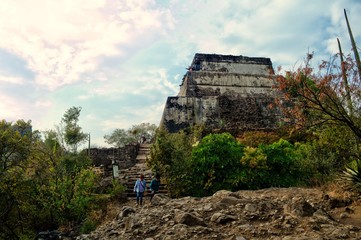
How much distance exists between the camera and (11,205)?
10383 millimetres

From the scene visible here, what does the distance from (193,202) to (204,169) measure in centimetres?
376

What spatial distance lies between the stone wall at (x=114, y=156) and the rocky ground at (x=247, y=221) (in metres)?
12.6

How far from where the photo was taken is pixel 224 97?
24.2 m

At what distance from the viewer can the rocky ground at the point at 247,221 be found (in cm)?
568

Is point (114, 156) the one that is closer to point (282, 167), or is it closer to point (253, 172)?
point (253, 172)

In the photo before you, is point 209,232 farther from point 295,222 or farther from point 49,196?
point 49,196

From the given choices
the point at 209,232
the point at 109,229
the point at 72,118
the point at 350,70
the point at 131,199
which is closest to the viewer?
the point at 209,232

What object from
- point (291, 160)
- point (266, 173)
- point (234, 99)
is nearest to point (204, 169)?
point (266, 173)

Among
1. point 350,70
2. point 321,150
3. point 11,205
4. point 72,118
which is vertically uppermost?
point 72,118

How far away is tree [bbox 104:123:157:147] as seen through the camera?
1427 inches

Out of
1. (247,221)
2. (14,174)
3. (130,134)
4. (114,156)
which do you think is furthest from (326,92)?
(130,134)

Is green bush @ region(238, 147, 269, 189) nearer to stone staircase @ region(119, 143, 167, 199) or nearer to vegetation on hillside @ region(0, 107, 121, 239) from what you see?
stone staircase @ region(119, 143, 167, 199)

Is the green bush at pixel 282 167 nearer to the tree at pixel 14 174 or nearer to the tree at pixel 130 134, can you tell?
the tree at pixel 14 174

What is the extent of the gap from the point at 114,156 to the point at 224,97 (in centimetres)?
898
